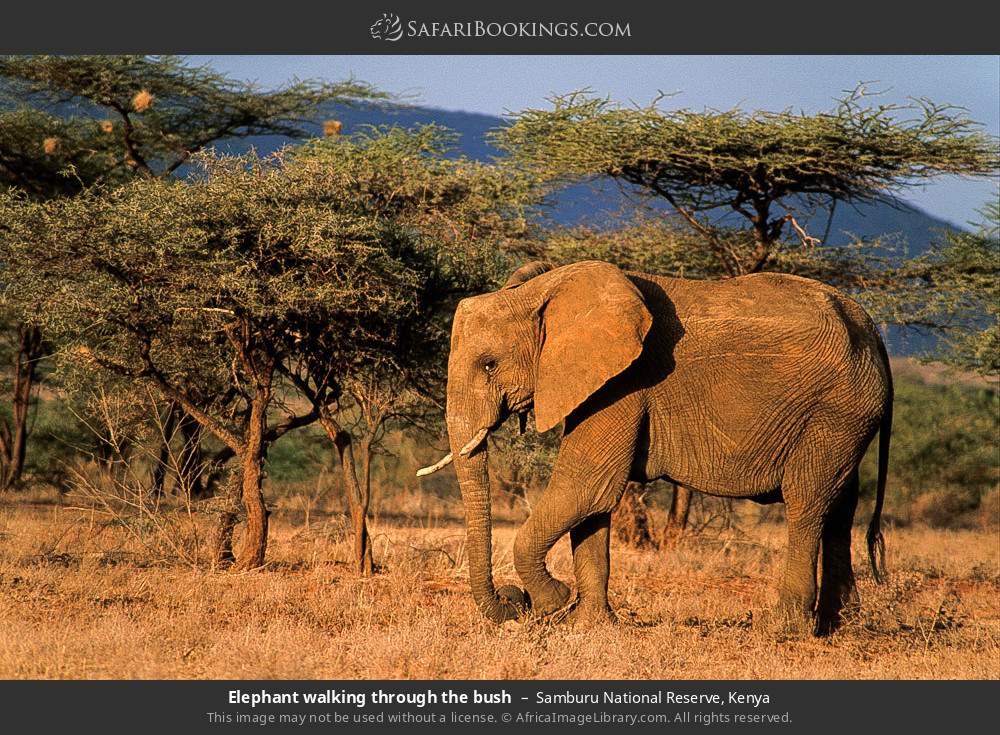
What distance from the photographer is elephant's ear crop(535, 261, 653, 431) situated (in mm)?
9406

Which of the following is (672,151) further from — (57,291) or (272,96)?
(272,96)

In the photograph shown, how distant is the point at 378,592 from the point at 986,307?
10.9 meters

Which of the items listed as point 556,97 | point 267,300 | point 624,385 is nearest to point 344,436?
point 267,300

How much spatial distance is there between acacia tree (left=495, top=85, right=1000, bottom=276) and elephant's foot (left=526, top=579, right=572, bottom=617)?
23.1ft

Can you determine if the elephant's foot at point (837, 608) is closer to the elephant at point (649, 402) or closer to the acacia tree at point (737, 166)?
the elephant at point (649, 402)

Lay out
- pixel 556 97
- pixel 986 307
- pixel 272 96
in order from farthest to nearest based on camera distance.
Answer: pixel 272 96 < pixel 986 307 < pixel 556 97

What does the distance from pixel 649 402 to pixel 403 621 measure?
101 inches

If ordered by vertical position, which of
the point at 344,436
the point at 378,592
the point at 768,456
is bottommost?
the point at 378,592

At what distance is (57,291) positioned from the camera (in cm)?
1201

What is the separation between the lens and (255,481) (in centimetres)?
1277

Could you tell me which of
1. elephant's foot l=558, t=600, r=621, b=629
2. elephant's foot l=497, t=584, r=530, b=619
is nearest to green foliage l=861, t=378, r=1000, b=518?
elephant's foot l=558, t=600, r=621, b=629

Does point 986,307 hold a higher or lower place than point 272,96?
lower

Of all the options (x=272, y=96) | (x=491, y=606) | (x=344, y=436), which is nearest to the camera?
(x=491, y=606)

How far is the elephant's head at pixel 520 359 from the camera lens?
9.48 meters
